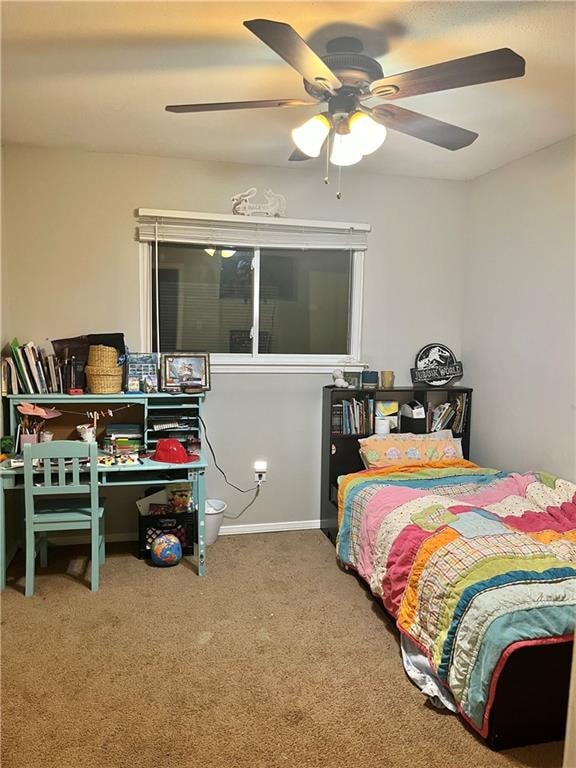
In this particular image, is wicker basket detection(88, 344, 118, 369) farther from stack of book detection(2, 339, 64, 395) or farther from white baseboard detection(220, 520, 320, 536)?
white baseboard detection(220, 520, 320, 536)

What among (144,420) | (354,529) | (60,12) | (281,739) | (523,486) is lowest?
(281,739)

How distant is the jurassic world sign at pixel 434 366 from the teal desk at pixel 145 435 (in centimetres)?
165

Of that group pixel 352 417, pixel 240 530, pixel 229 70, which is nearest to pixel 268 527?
pixel 240 530

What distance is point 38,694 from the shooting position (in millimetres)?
2098

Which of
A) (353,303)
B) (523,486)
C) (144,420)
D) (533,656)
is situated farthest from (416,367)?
(533,656)

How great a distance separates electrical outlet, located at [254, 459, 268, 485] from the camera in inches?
150

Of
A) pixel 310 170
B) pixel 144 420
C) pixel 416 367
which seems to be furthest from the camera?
pixel 416 367

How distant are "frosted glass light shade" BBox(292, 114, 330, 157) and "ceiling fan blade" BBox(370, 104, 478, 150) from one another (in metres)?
0.22

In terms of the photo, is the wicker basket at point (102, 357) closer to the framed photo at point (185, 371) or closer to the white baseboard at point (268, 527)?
the framed photo at point (185, 371)

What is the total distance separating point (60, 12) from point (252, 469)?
2.79m

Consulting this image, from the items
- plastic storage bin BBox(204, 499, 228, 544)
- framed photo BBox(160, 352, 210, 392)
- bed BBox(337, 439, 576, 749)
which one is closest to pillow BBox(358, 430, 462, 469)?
bed BBox(337, 439, 576, 749)

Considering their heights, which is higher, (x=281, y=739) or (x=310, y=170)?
(x=310, y=170)

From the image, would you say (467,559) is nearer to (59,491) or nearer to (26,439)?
(59,491)

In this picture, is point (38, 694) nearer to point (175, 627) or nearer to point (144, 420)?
point (175, 627)
